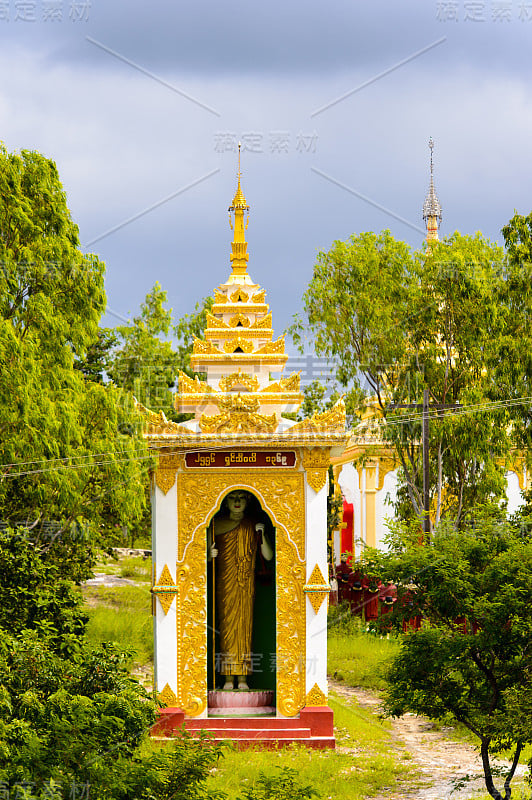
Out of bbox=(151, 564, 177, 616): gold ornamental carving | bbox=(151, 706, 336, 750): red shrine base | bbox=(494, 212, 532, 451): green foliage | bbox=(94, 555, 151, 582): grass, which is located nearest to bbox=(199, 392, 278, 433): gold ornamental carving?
bbox=(151, 564, 177, 616): gold ornamental carving

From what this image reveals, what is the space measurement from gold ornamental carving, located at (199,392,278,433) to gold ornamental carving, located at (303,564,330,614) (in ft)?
6.54

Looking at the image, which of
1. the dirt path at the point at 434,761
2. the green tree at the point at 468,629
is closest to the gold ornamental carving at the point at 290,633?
the dirt path at the point at 434,761

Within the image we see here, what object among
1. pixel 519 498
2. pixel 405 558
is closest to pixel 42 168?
pixel 405 558

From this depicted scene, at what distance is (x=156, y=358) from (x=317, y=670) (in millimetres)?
15310

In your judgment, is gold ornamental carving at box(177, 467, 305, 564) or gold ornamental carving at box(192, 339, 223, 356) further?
gold ornamental carving at box(192, 339, 223, 356)

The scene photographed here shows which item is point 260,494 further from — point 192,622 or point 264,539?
point 192,622

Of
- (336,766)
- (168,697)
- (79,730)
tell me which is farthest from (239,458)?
(79,730)

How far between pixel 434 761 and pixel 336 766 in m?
1.68

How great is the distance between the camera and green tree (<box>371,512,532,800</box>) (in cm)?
1200

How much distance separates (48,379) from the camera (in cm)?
1770

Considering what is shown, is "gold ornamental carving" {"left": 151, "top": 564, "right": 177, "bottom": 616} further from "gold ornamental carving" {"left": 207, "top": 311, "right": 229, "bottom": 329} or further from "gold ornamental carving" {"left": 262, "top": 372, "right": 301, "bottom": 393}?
"gold ornamental carving" {"left": 207, "top": 311, "right": 229, "bottom": 329}

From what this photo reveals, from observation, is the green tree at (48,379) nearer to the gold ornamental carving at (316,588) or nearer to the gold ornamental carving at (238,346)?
the gold ornamental carving at (238,346)

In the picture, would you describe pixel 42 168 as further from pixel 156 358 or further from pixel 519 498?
pixel 519 498

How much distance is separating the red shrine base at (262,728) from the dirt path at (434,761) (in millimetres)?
1277
